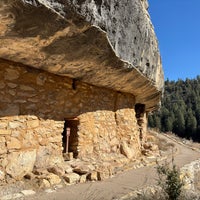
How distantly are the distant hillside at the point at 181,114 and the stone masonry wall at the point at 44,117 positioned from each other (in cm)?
3121

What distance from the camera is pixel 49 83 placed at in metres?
5.17

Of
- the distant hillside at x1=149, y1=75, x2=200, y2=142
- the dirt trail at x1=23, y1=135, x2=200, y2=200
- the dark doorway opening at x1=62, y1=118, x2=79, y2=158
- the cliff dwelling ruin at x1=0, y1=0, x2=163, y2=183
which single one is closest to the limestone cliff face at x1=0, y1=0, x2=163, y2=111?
the cliff dwelling ruin at x1=0, y1=0, x2=163, y2=183

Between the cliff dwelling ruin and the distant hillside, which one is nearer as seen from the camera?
the cliff dwelling ruin

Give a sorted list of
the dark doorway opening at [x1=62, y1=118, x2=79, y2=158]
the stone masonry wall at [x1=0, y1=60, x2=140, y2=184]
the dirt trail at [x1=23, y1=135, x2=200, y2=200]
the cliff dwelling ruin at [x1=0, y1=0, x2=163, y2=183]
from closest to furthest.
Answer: the cliff dwelling ruin at [x1=0, y1=0, x2=163, y2=183] → the dirt trail at [x1=23, y1=135, x2=200, y2=200] → the stone masonry wall at [x1=0, y1=60, x2=140, y2=184] → the dark doorway opening at [x1=62, y1=118, x2=79, y2=158]

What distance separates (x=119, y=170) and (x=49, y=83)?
2.42m

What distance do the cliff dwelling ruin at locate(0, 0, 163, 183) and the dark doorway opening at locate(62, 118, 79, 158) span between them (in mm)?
22

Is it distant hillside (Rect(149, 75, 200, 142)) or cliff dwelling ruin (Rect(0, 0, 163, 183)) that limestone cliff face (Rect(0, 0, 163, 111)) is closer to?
cliff dwelling ruin (Rect(0, 0, 163, 183))

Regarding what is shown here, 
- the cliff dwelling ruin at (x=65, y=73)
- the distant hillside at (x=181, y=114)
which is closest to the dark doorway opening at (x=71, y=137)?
the cliff dwelling ruin at (x=65, y=73)

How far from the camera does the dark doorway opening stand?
589 centimetres

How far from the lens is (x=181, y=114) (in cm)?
4828

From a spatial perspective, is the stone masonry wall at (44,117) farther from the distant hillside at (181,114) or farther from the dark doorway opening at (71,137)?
the distant hillside at (181,114)

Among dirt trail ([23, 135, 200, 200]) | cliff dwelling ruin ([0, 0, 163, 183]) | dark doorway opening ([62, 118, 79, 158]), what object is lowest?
dirt trail ([23, 135, 200, 200])

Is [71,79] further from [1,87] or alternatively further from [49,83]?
[1,87]

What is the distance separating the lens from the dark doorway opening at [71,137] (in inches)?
232
